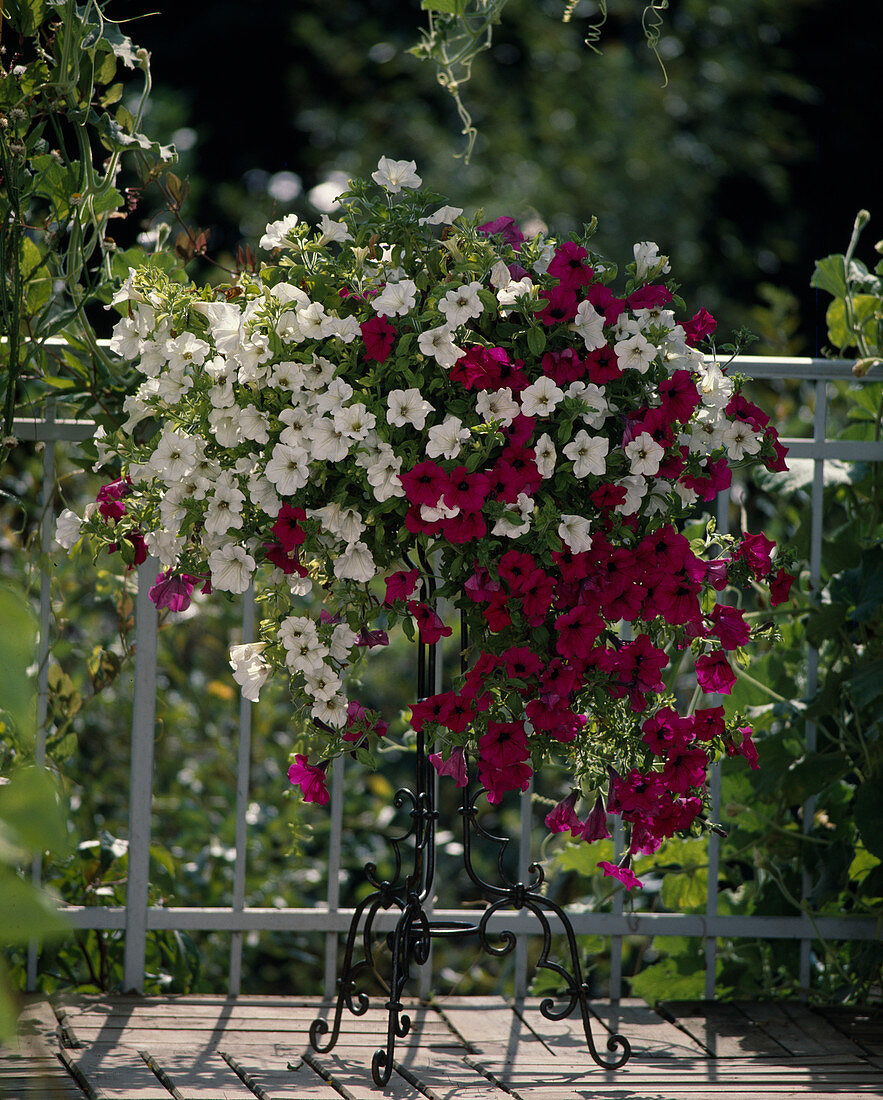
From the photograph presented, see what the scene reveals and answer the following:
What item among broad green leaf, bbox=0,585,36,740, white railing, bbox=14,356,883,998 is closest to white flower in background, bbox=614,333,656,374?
white railing, bbox=14,356,883,998

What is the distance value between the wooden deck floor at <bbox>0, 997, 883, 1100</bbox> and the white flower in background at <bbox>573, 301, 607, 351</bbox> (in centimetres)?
109

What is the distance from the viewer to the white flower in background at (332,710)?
63.7 inches

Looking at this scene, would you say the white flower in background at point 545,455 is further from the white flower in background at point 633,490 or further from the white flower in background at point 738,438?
the white flower in background at point 738,438

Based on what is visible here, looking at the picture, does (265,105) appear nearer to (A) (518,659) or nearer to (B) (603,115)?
(B) (603,115)

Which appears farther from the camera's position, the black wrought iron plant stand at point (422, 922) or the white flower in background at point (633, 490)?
the black wrought iron plant stand at point (422, 922)

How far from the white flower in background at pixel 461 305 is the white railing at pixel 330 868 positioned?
2.65 ft

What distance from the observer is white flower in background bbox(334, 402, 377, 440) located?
149cm

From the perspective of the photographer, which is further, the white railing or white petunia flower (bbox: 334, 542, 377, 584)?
the white railing

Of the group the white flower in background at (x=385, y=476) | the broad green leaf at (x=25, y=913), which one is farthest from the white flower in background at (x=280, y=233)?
the broad green leaf at (x=25, y=913)

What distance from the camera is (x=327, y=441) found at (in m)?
1.51

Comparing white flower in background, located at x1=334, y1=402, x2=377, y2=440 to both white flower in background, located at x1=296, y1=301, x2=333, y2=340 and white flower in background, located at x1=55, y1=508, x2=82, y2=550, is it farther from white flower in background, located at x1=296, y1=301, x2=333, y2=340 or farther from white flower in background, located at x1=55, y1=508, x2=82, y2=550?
white flower in background, located at x1=55, y1=508, x2=82, y2=550

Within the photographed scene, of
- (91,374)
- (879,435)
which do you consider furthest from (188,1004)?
(879,435)

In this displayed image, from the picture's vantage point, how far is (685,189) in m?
7.72

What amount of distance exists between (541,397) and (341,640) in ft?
1.40
